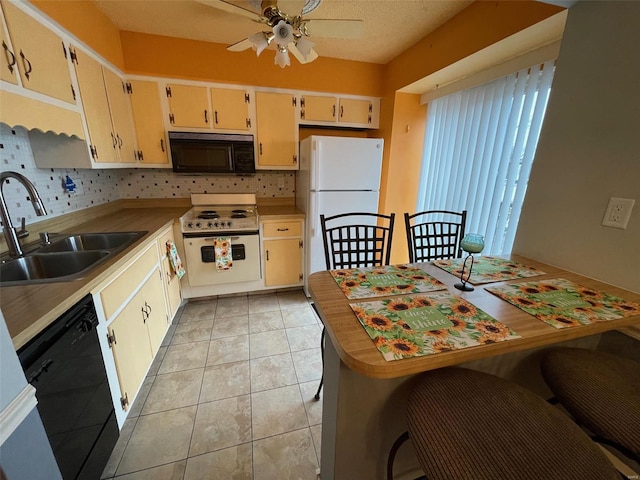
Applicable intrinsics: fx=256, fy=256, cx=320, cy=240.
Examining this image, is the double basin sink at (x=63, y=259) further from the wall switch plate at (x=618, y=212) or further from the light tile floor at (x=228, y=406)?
the wall switch plate at (x=618, y=212)

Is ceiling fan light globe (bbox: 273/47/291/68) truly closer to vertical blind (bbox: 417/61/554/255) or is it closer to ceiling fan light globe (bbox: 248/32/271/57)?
ceiling fan light globe (bbox: 248/32/271/57)

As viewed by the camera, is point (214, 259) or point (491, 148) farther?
point (214, 259)

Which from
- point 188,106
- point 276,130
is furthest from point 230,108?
point 276,130

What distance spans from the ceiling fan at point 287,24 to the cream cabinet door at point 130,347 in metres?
1.74

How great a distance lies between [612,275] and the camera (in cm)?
119

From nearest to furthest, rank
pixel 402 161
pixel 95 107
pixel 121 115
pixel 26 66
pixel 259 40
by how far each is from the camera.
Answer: pixel 26 66, pixel 259 40, pixel 95 107, pixel 121 115, pixel 402 161

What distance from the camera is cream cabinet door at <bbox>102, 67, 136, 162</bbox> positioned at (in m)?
2.09

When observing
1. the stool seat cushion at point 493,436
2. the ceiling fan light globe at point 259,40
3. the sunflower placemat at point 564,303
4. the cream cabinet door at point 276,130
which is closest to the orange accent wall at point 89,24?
the ceiling fan light globe at point 259,40

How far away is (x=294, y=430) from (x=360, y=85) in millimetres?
3246

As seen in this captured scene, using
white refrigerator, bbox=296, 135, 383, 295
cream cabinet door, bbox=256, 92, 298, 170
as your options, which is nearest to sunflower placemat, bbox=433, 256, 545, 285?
white refrigerator, bbox=296, 135, 383, 295

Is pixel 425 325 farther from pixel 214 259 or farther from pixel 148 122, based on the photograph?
pixel 148 122

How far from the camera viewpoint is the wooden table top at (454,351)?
2.29 feet

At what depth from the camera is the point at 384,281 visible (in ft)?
3.92

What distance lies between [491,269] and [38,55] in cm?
266
